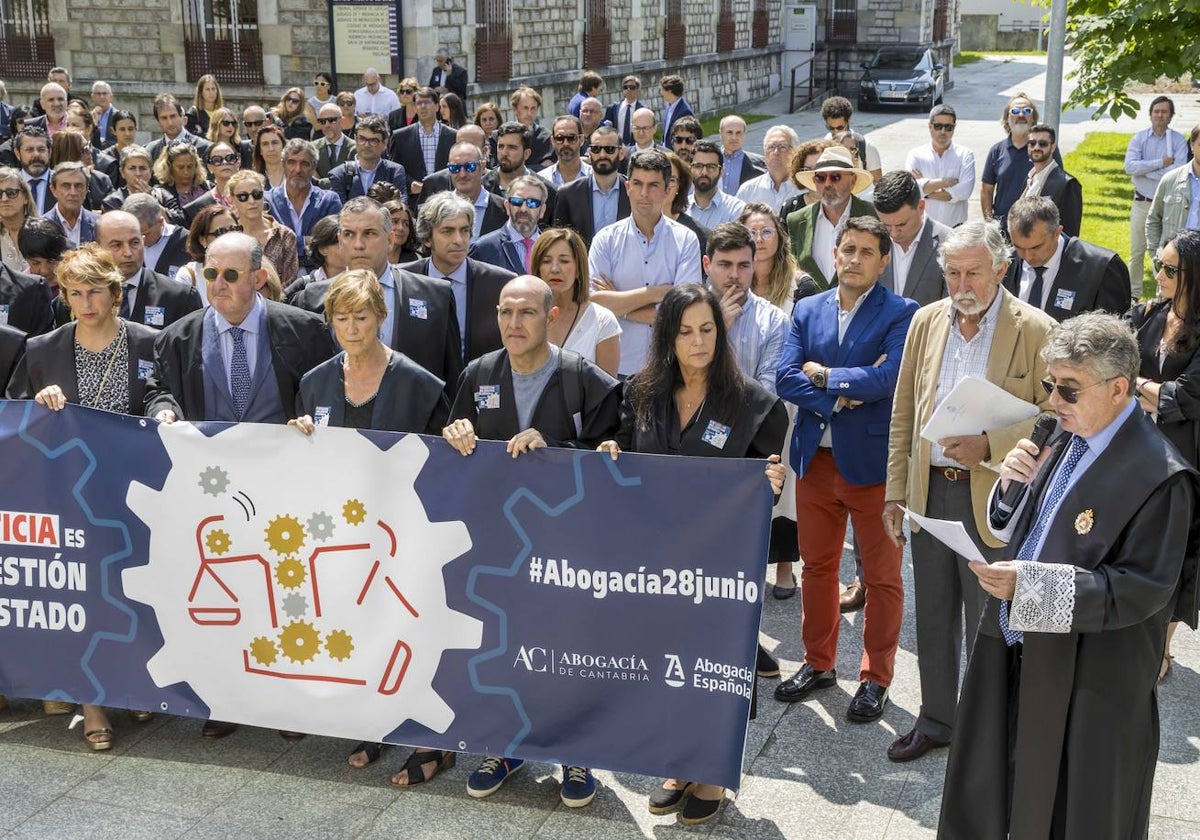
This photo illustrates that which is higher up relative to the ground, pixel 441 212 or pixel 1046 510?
pixel 441 212

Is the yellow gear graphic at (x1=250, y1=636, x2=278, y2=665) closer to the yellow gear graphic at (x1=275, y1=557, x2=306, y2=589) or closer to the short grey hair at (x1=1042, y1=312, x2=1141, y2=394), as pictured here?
the yellow gear graphic at (x1=275, y1=557, x2=306, y2=589)

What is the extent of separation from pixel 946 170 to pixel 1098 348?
9000mm

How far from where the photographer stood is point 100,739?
19.4 feet

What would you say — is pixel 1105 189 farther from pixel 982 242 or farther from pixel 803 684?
pixel 982 242

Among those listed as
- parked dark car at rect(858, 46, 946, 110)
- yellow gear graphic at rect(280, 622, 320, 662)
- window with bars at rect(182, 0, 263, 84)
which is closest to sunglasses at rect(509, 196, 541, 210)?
yellow gear graphic at rect(280, 622, 320, 662)

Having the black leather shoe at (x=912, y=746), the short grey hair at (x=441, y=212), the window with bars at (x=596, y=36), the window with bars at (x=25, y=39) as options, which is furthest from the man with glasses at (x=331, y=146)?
the window with bars at (x=596, y=36)

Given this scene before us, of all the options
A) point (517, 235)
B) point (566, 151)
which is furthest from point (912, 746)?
point (566, 151)

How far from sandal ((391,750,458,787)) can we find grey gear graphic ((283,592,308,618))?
0.74 m

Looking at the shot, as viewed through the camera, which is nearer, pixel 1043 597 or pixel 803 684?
pixel 1043 597

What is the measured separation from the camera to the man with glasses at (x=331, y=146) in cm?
1377

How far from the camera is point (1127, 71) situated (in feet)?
44.1

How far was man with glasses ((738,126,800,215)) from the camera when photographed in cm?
1055

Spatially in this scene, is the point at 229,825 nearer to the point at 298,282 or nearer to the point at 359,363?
the point at 359,363

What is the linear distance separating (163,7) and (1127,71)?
1671cm
